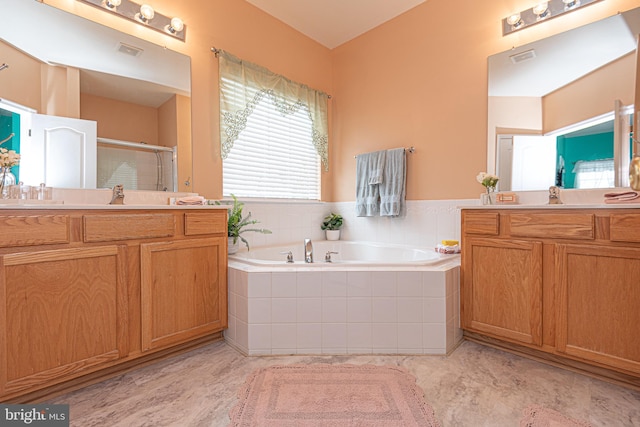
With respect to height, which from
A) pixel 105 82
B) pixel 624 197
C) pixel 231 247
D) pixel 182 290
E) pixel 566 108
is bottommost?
pixel 182 290

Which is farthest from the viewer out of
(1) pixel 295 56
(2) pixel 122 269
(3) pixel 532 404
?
(1) pixel 295 56

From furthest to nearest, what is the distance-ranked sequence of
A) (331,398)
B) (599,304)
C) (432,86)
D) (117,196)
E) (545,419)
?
(432,86), (117,196), (599,304), (331,398), (545,419)

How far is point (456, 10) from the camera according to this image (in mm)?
2605

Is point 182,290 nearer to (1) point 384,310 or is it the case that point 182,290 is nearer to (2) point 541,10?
(1) point 384,310

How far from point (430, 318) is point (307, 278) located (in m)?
0.77

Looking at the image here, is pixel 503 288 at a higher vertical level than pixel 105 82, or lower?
lower

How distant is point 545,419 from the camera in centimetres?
132

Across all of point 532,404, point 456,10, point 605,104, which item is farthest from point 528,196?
point 456,10

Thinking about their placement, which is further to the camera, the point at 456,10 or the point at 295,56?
the point at 295,56

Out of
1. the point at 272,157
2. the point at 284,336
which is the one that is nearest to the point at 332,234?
the point at 272,157

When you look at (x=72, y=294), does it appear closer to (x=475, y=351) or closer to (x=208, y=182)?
(x=208, y=182)

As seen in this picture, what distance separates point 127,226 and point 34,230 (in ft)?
1.20

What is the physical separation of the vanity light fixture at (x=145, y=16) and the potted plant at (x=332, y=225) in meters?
2.06

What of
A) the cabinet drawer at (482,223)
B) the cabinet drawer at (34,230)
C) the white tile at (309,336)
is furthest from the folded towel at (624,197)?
the cabinet drawer at (34,230)
